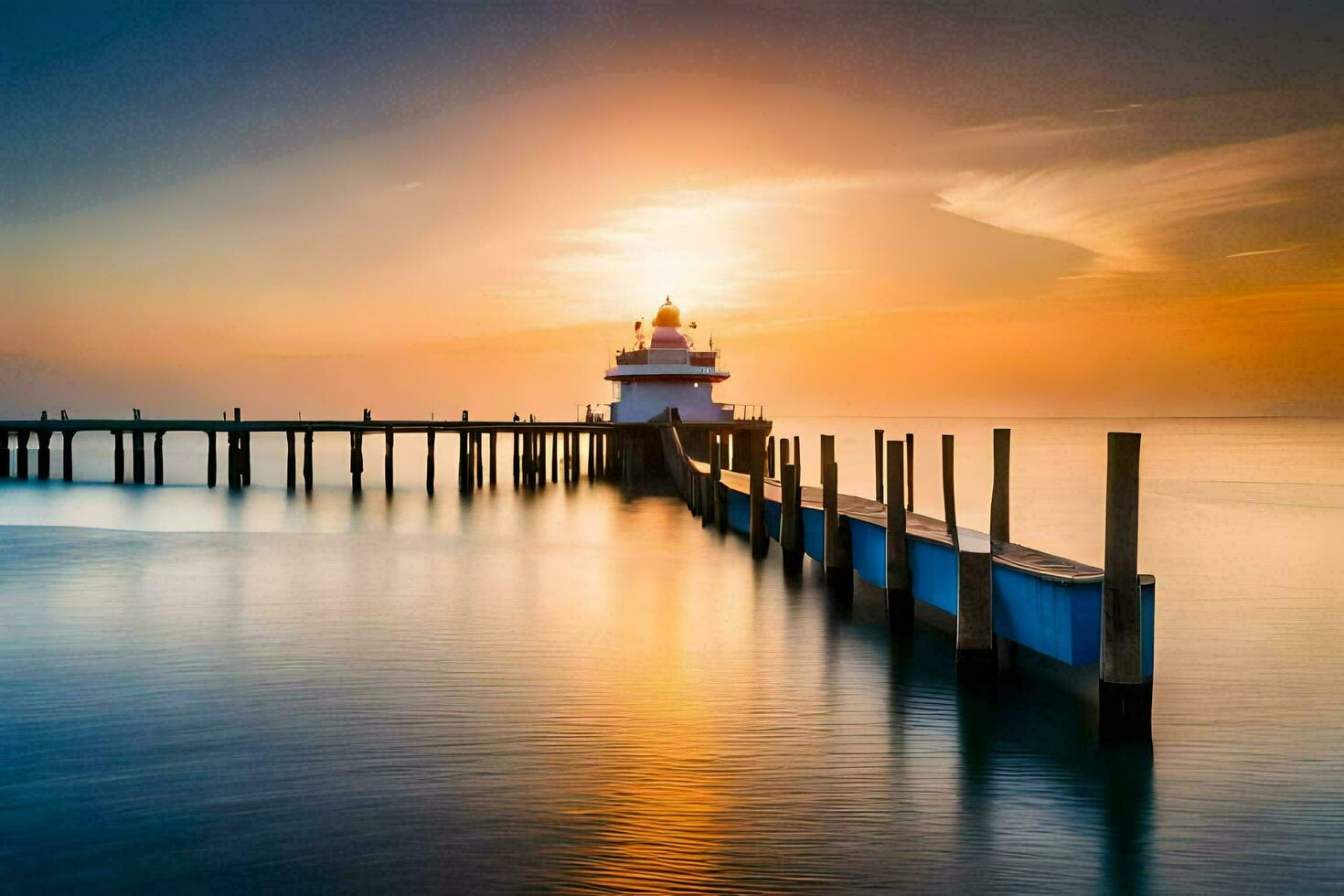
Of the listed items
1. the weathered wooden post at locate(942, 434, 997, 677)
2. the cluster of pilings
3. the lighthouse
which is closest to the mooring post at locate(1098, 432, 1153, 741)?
the cluster of pilings

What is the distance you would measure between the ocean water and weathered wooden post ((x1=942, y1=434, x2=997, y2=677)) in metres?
0.36

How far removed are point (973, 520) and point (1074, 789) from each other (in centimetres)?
2556

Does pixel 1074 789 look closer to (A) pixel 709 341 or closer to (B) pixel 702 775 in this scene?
(B) pixel 702 775

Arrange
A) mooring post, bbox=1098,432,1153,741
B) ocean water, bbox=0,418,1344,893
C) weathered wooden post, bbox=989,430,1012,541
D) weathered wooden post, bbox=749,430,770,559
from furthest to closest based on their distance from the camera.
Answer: weathered wooden post, bbox=749,430,770,559, weathered wooden post, bbox=989,430,1012,541, mooring post, bbox=1098,432,1153,741, ocean water, bbox=0,418,1344,893

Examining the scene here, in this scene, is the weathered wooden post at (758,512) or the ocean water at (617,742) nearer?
the ocean water at (617,742)

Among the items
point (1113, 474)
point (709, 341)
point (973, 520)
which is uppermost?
point (709, 341)

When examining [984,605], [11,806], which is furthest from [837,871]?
[11,806]

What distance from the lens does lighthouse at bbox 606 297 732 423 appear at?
153 feet

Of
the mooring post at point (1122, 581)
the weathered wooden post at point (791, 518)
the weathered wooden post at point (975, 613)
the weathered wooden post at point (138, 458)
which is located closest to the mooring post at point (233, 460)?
the weathered wooden post at point (138, 458)

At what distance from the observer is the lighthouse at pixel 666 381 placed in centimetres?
4653

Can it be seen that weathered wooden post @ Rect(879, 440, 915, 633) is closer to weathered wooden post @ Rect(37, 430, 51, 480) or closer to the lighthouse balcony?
the lighthouse balcony

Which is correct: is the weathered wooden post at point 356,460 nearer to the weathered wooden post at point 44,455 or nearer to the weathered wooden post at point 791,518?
the weathered wooden post at point 44,455

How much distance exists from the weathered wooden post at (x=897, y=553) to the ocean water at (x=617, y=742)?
35 cm

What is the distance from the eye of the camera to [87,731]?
31.6ft
